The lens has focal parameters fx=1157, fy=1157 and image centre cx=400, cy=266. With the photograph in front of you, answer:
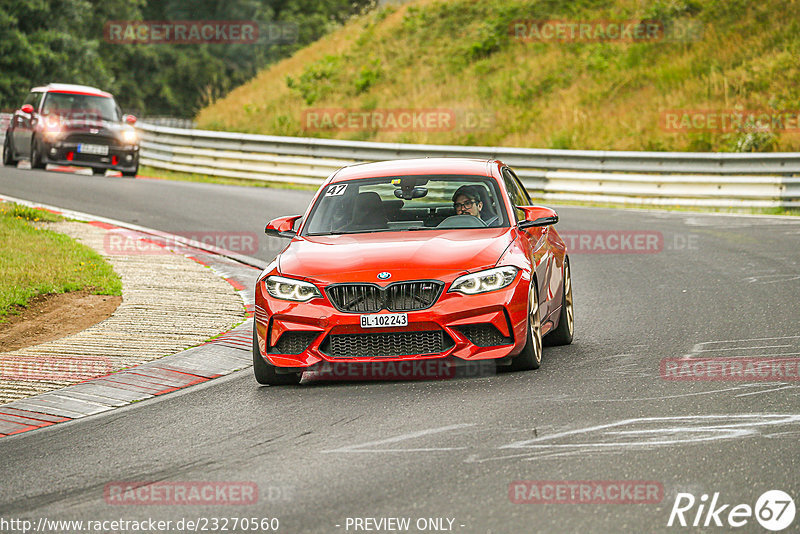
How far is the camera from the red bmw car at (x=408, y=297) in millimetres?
7781

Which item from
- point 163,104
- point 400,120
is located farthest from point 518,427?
point 163,104

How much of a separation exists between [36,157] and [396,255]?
2059 cm

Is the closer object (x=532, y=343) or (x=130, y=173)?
(x=532, y=343)

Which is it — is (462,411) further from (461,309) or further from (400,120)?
(400,120)

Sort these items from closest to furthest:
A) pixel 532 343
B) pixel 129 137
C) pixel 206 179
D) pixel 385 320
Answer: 1. pixel 385 320
2. pixel 532 343
3. pixel 129 137
4. pixel 206 179

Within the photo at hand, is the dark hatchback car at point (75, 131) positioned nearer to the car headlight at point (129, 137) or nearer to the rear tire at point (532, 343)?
the car headlight at point (129, 137)

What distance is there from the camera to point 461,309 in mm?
7770

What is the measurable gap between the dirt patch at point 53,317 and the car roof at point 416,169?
9.18 feet

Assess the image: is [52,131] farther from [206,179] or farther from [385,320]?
[385,320]

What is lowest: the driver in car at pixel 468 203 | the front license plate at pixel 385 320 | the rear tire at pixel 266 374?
the rear tire at pixel 266 374

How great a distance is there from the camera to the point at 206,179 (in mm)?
28703

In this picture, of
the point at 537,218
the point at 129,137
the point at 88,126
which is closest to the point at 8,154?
the point at 88,126

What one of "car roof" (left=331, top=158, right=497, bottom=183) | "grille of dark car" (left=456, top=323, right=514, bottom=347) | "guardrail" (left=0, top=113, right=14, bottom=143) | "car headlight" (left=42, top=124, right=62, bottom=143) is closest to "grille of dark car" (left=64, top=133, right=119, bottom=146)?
"car headlight" (left=42, top=124, right=62, bottom=143)

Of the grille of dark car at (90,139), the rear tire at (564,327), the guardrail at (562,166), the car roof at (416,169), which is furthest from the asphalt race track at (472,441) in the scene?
the grille of dark car at (90,139)
